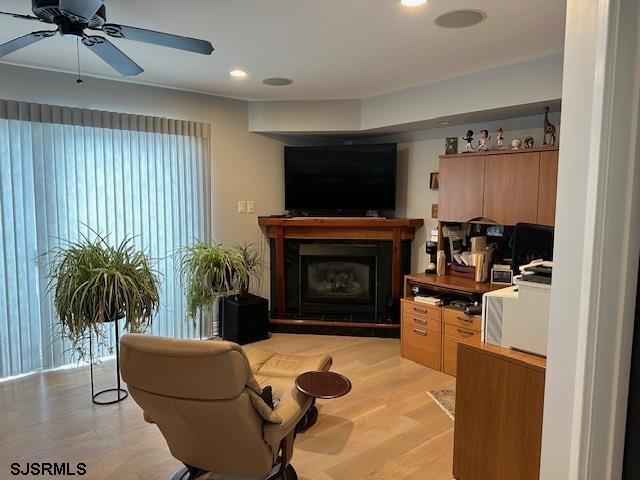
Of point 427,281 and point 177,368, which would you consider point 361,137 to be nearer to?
point 427,281

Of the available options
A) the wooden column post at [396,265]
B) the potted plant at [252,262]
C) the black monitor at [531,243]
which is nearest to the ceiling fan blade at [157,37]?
the black monitor at [531,243]

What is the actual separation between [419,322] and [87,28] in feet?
10.5

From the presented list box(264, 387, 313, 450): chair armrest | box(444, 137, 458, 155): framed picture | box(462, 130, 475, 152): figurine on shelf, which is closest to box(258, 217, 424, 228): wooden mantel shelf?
box(444, 137, 458, 155): framed picture

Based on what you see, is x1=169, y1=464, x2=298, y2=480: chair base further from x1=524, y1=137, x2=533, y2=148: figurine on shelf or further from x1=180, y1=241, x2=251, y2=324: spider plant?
x1=524, y1=137, x2=533, y2=148: figurine on shelf

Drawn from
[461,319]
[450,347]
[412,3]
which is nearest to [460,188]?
[461,319]

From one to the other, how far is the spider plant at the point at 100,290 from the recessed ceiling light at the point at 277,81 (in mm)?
1842

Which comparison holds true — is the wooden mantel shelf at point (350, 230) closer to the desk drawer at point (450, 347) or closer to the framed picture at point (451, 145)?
the framed picture at point (451, 145)

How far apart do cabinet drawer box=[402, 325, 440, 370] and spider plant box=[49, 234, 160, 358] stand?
2.22 metres

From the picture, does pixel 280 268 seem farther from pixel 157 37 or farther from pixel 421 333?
pixel 157 37

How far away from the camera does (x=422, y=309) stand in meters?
3.94

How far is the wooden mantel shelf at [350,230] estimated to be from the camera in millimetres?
4570

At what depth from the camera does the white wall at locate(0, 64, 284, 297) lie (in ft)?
11.6

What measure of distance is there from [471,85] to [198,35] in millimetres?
2185

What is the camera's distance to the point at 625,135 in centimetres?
121
